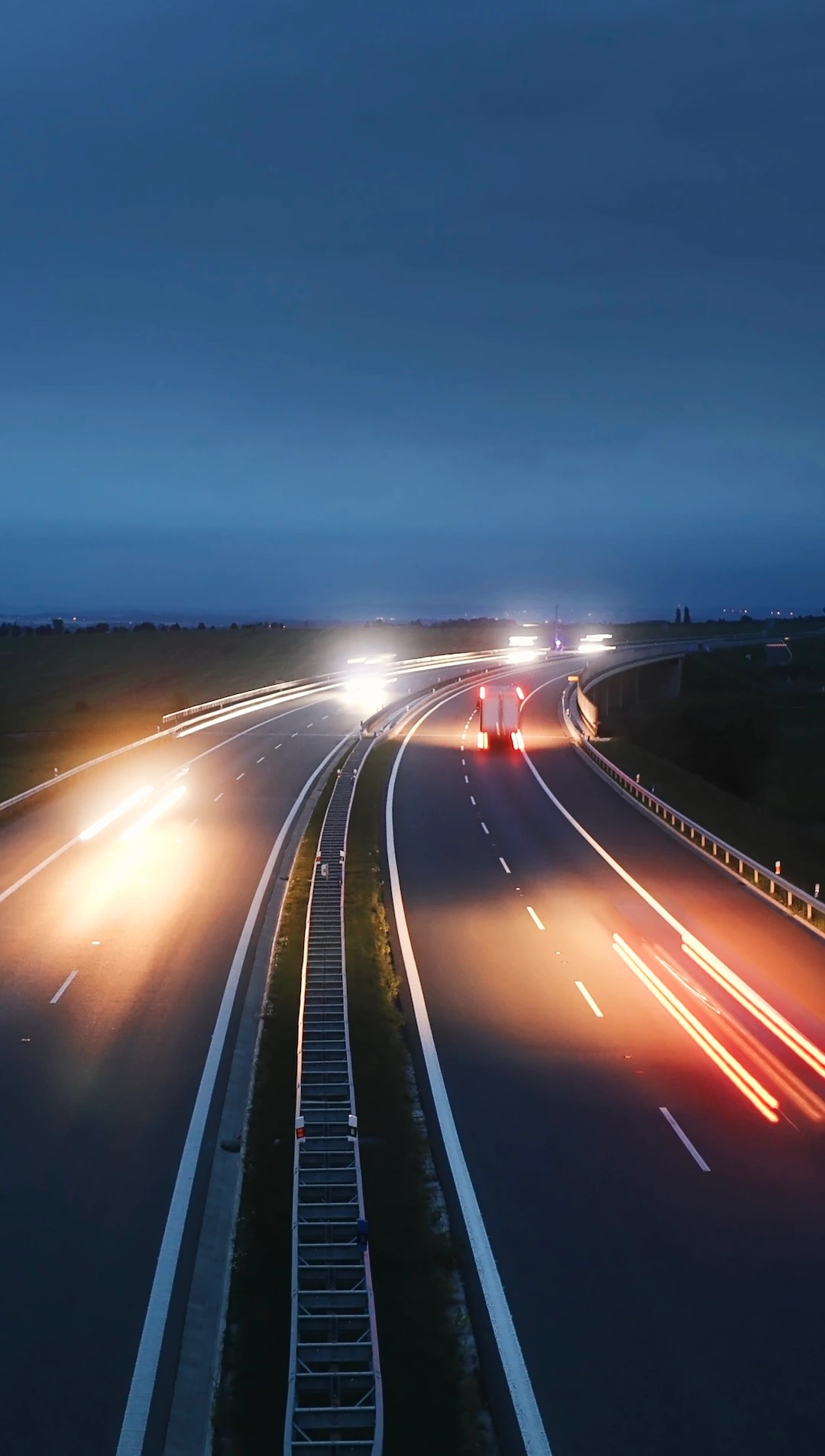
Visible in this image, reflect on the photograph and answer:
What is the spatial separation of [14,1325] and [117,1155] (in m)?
3.98

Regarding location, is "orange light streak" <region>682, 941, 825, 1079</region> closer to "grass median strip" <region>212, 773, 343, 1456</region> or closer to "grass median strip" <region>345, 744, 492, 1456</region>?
"grass median strip" <region>345, 744, 492, 1456</region>

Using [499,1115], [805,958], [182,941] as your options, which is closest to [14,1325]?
[499,1115]

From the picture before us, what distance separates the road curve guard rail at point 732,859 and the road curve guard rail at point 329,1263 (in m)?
13.3

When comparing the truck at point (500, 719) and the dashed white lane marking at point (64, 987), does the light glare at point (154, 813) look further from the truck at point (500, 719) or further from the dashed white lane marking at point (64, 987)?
the truck at point (500, 719)

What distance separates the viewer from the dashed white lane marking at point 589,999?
22.6 metres

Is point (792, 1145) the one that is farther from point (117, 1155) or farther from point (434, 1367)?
point (117, 1155)

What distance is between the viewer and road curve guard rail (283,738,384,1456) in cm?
1074

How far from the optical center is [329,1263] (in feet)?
44.5

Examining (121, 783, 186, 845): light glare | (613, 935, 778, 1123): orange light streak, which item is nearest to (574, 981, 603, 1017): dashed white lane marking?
(613, 935, 778, 1123): orange light streak

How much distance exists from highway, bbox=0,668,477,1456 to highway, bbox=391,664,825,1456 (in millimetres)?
4173

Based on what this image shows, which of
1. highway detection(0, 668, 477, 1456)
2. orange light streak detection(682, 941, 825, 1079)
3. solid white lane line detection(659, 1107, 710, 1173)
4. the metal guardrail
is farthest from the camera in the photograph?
the metal guardrail

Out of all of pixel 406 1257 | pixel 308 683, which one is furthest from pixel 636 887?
pixel 308 683

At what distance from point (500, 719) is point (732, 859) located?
28575 millimetres

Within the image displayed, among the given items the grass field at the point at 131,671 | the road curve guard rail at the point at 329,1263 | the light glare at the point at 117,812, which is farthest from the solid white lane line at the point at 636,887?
the grass field at the point at 131,671
